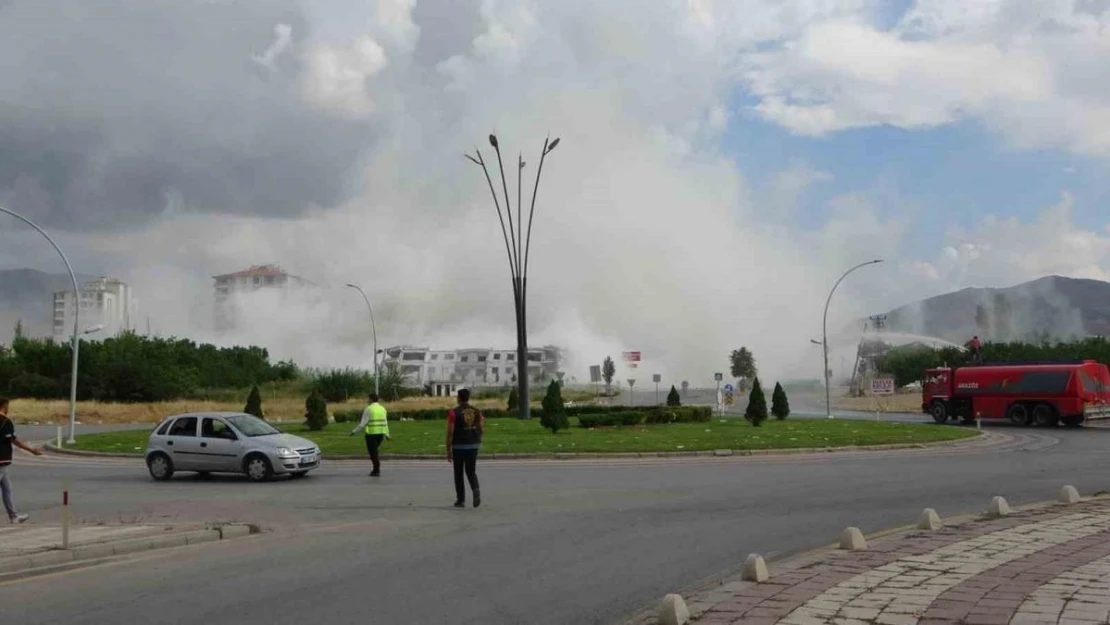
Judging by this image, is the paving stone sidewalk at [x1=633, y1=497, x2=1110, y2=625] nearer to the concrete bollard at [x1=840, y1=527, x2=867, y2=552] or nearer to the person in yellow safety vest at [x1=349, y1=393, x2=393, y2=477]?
the concrete bollard at [x1=840, y1=527, x2=867, y2=552]

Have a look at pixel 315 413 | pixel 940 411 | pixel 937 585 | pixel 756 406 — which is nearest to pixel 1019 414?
pixel 940 411

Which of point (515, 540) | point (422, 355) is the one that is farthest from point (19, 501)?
point (422, 355)

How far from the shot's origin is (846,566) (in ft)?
29.5

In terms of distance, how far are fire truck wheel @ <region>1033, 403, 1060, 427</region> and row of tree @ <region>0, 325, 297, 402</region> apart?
194ft

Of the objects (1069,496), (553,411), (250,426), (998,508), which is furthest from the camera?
(553,411)

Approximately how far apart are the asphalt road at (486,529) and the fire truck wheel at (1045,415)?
22229 mm

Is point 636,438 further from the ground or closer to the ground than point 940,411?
closer to the ground

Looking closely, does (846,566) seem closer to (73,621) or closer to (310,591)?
(310,591)

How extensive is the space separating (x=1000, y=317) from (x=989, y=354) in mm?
60724

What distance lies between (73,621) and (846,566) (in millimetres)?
6338

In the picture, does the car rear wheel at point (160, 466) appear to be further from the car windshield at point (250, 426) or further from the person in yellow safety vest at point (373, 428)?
the person in yellow safety vest at point (373, 428)

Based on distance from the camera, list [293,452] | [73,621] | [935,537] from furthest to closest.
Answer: [293,452] → [935,537] → [73,621]

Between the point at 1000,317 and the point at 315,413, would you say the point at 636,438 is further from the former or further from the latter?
the point at 1000,317

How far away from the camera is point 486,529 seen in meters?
12.6
